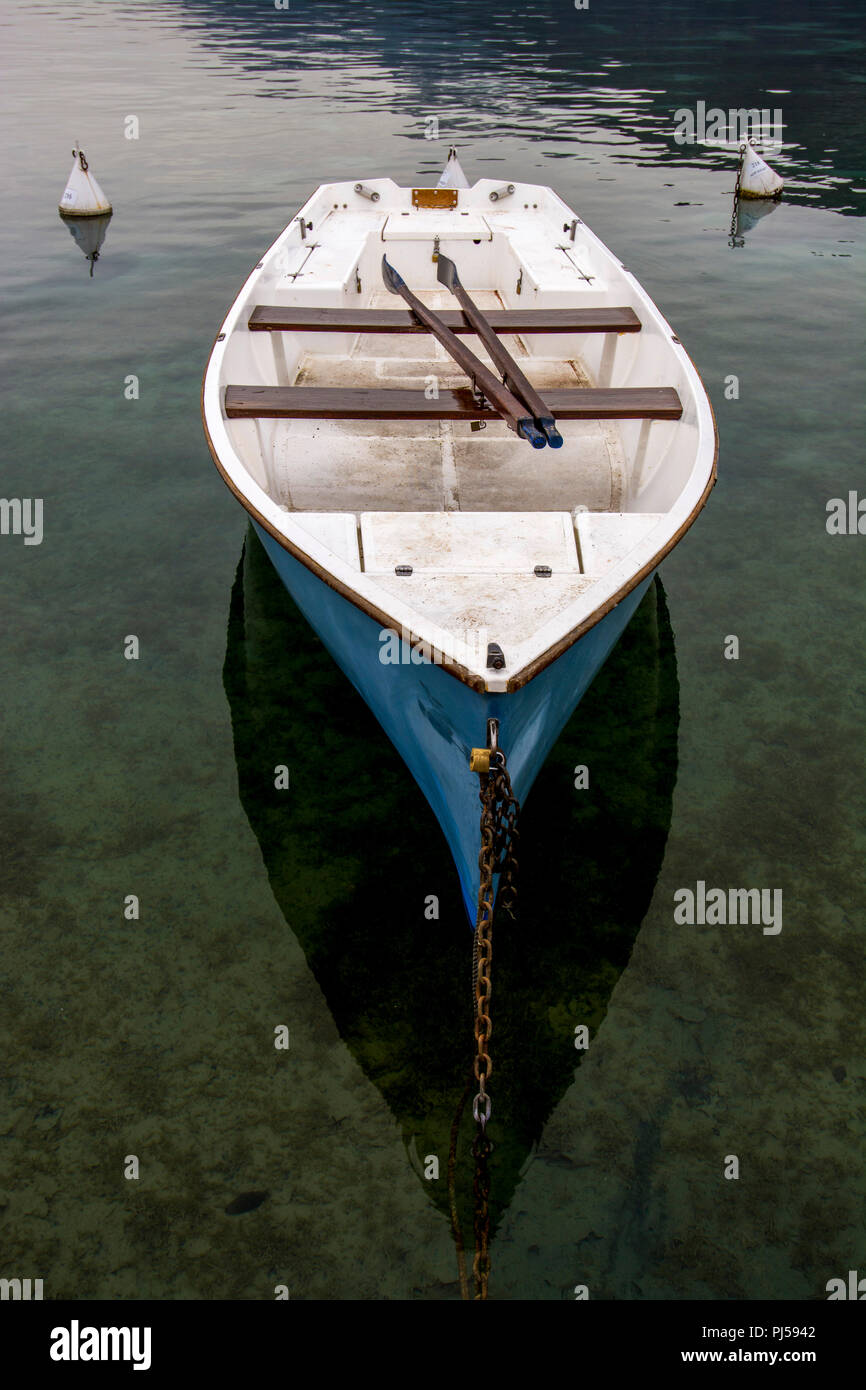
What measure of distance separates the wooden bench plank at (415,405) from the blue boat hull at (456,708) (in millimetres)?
1503

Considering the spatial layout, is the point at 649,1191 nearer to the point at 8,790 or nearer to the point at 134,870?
the point at 134,870

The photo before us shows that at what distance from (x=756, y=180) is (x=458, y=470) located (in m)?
15.7

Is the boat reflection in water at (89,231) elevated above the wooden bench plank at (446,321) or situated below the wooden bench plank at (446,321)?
above

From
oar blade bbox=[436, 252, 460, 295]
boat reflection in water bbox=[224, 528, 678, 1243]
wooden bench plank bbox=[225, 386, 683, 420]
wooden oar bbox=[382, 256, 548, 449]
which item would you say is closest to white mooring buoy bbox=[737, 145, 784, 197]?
oar blade bbox=[436, 252, 460, 295]

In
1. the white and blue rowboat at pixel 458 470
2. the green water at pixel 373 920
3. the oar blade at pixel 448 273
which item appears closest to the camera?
the green water at pixel 373 920

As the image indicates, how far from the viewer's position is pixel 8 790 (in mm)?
6293

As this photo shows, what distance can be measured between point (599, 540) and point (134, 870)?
374 centimetres

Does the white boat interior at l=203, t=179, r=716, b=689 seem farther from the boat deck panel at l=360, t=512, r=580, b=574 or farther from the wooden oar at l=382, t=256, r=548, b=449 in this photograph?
the wooden oar at l=382, t=256, r=548, b=449

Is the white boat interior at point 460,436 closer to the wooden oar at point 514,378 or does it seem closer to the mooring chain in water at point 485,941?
the wooden oar at point 514,378

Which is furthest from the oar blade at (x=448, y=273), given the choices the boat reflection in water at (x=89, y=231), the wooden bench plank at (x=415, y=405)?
the boat reflection in water at (x=89, y=231)

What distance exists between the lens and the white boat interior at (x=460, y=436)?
486 centimetres

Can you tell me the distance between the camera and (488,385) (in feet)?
20.6

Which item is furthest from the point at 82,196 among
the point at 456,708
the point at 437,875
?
the point at 456,708
